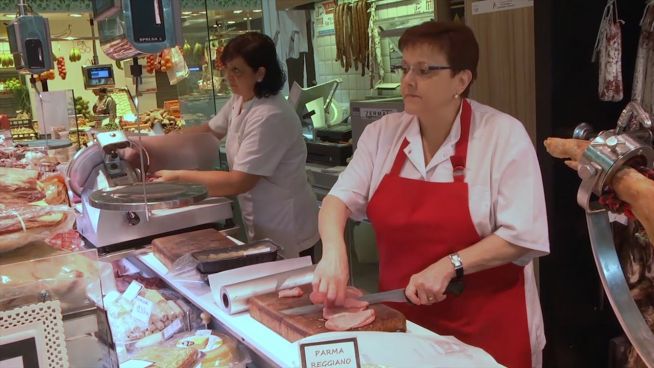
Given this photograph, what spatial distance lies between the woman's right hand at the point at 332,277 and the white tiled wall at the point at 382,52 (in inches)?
135

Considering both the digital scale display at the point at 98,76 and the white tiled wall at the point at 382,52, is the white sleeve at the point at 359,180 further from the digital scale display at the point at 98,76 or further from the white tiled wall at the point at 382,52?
the digital scale display at the point at 98,76

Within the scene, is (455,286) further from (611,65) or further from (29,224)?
(611,65)

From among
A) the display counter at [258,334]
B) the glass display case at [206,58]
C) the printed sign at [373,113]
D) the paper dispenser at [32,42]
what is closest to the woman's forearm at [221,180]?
the display counter at [258,334]

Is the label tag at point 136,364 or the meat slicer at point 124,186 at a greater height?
the meat slicer at point 124,186

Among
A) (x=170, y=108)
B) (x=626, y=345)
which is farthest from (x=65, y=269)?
(x=170, y=108)

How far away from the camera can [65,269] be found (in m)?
1.16

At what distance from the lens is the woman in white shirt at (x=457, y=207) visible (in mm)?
1947

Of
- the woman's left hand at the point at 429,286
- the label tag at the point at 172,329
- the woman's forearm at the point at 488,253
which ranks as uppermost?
the woman's forearm at the point at 488,253

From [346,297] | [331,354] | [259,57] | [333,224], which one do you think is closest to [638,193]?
[331,354]

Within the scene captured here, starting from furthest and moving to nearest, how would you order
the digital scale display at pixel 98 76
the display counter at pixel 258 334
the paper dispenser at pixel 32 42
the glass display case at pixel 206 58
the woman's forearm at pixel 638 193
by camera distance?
the glass display case at pixel 206 58 < the digital scale display at pixel 98 76 < the paper dispenser at pixel 32 42 < the display counter at pixel 258 334 < the woman's forearm at pixel 638 193

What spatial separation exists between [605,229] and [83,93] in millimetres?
13945

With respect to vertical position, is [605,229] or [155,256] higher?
[605,229]

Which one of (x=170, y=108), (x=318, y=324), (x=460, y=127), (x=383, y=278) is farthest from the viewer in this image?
(x=170, y=108)

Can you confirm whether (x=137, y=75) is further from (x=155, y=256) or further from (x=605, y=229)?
(x=605, y=229)
